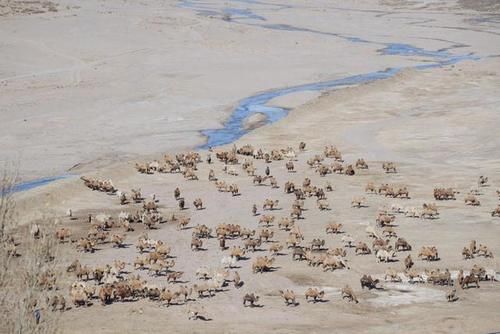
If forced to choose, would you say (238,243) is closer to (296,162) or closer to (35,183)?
(35,183)

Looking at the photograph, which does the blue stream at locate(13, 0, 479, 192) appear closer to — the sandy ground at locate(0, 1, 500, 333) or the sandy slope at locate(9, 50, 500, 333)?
the sandy ground at locate(0, 1, 500, 333)

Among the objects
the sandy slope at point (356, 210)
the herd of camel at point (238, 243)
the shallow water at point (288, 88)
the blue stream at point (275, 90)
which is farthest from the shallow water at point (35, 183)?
the shallow water at point (288, 88)

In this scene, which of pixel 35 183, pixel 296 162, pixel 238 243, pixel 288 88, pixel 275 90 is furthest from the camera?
pixel 288 88

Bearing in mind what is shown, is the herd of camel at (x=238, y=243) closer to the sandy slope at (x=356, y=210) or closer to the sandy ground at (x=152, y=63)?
the sandy slope at (x=356, y=210)

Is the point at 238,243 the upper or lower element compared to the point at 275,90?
upper

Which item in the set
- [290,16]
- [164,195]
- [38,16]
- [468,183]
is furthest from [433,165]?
[290,16]

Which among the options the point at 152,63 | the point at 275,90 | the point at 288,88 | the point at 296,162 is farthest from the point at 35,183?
the point at 152,63
